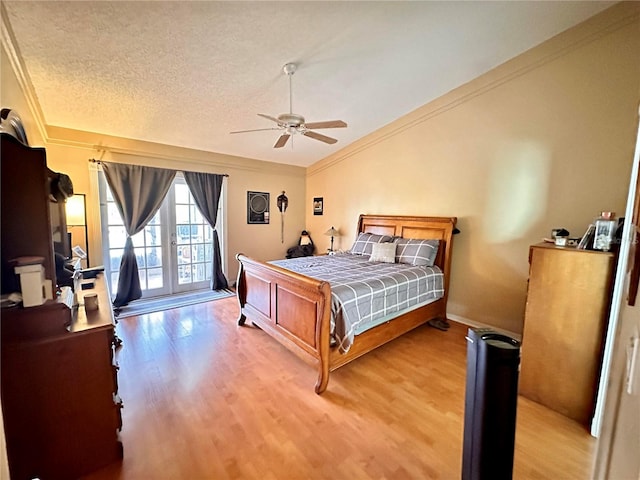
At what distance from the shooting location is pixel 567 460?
5.21ft

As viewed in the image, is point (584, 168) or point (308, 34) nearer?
point (308, 34)

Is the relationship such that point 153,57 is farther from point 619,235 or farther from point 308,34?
point 619,235

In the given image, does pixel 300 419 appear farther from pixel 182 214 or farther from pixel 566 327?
pixel 182 214

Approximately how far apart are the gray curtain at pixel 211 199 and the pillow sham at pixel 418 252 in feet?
9.79

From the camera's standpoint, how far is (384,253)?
11.9ft

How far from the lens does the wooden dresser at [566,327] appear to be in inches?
71.7

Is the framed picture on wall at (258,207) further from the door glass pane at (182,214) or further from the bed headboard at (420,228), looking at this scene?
the bed headboard at (420,228)

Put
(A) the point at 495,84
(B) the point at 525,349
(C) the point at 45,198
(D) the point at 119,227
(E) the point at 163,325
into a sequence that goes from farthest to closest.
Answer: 1. (D) the point at 119,227
2. (E) the point at 163,325
3. (A) the point at 495,84
4. (B) the point at 525,349
5. (C) the point at 45,198

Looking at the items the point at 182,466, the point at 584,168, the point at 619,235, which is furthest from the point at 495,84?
the point at 182,466

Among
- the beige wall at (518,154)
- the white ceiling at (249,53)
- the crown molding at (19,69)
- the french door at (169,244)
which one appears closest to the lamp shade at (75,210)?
the french door at (169,244)

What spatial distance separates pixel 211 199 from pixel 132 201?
3.57 ft

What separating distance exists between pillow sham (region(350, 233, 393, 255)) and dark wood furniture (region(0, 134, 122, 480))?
3203 mm

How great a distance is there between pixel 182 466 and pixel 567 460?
2.22m

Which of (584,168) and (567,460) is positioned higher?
(584,168)
